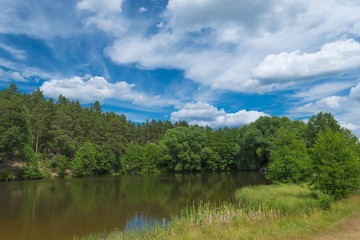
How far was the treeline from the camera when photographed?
181 ft

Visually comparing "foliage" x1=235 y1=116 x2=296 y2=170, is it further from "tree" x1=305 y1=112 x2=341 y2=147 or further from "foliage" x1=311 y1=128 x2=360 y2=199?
"foliage" x1=311 y1=128 x2=360 y2=199

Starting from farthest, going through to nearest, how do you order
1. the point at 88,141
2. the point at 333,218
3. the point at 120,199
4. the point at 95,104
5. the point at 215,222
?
the point at 95,104, the point at 88,141, the point at 120,199, the point at 215,222, the point at 333,218

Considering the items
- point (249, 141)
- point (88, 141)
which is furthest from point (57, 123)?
point (249, 141)

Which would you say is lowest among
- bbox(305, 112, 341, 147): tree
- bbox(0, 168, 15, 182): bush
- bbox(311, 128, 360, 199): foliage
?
bbox(0, 168, 15, 182): bush

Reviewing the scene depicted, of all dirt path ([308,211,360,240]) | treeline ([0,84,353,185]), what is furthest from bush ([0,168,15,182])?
dirt path ([308,211,360,240])

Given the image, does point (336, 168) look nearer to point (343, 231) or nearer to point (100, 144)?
point (343, 231)

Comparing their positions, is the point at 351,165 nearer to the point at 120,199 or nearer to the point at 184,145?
the point at 120,199

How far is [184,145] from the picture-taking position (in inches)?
3000

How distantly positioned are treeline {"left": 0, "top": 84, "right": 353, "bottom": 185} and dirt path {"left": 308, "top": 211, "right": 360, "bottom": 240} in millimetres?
44727

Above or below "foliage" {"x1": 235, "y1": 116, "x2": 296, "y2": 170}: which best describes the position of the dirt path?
below

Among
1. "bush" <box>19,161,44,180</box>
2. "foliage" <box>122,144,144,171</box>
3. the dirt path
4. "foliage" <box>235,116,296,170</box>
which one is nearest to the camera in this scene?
the dirt path

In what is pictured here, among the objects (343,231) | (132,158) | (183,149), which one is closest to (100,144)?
(132,158)

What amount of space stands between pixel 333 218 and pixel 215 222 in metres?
6.92

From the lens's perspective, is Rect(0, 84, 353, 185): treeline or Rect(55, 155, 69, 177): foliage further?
Rect(55, 155, 69, 177): foliage
